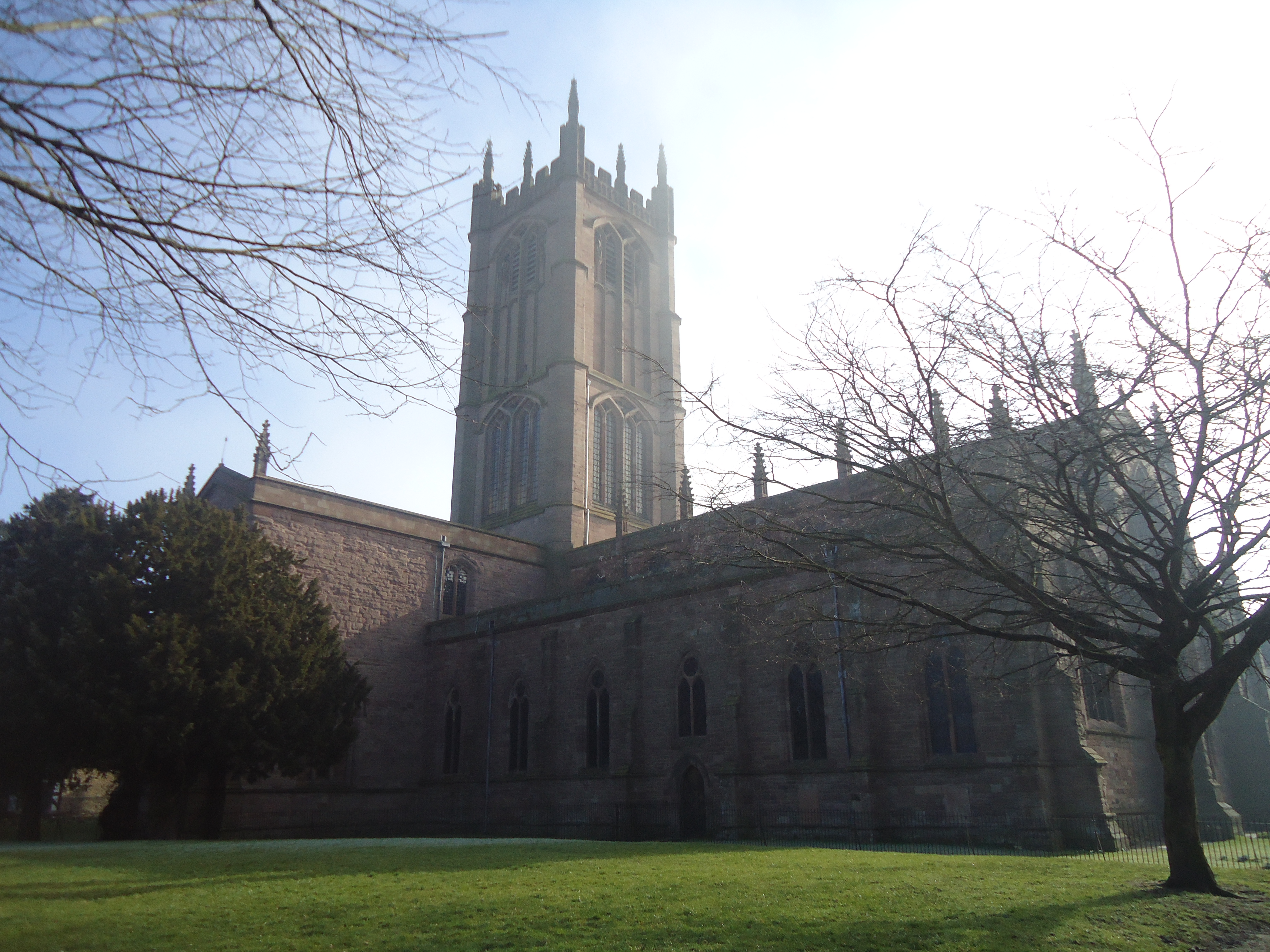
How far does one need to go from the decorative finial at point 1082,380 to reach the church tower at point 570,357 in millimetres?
24108

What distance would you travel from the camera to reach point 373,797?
27375 mm

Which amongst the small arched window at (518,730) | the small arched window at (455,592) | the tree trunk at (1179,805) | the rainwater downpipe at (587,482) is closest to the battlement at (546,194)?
Answer: the rainwater downpipe at (587,482)

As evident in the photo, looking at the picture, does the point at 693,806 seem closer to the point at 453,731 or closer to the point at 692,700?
the point at 692,700

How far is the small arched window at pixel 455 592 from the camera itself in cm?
3158

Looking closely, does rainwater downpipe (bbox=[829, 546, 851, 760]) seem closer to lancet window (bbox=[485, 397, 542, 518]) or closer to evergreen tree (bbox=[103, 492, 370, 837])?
evergreen tree (bbox=[103, 492, 370, 837])

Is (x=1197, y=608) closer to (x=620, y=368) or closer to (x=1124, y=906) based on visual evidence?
(x=1124, y=906)

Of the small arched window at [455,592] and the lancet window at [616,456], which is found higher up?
the lancet window at [616,456]

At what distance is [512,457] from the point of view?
39156 mm

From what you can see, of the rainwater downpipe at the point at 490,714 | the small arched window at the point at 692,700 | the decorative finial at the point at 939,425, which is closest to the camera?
the decorative finial at the point at 939,425

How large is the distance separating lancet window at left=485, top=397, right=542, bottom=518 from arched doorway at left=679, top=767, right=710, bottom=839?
17.9 m

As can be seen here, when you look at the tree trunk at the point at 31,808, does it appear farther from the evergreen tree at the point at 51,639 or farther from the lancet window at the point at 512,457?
the lancet window at the point at 512,457

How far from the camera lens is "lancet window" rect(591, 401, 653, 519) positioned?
37938 millimetres

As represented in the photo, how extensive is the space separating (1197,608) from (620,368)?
33.5 metres

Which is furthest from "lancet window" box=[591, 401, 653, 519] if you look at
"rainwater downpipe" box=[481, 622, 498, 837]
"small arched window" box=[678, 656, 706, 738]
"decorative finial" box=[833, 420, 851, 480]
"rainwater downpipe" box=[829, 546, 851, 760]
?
"decorative finial" box=[833, 420, 851, 480]
